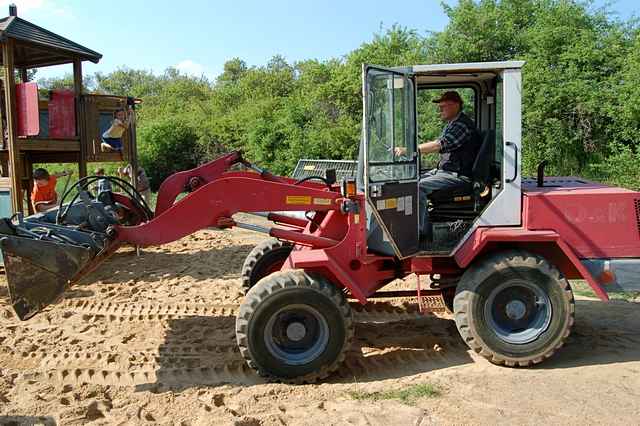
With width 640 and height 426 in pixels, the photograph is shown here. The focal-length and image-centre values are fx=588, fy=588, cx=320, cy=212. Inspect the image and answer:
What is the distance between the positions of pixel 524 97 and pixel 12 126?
38.9 feet

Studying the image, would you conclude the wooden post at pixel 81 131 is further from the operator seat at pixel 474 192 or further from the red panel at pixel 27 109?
the operator seat at pixel 474 192

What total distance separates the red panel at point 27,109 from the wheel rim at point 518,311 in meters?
7.44

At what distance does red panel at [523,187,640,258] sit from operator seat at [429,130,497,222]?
18.7 inches

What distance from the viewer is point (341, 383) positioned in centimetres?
464

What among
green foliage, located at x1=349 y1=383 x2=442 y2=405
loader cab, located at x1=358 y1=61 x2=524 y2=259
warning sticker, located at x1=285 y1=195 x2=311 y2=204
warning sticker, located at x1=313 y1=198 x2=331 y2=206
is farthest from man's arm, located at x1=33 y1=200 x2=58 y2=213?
green foliage, located at x1=349 y1=383 x2=442 y2=405

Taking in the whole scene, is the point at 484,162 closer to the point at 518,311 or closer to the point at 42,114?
the point at 518,311

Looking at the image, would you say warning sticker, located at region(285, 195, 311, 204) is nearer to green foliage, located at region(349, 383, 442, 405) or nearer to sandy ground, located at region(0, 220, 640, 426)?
sandy ground, located at region(0, 220, 640, 426)

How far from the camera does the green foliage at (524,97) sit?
1420 cm

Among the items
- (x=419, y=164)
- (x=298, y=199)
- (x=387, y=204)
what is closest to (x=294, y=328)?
(x=298, y=199)

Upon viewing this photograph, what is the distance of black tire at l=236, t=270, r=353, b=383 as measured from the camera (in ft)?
15.0

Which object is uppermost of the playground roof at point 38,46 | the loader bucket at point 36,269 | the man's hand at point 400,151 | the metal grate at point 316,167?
the playground roof at point 38,46

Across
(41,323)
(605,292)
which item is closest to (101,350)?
(41,323)

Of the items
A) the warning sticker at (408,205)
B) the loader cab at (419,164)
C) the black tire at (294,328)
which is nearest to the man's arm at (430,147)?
the loader cab at (419,164)

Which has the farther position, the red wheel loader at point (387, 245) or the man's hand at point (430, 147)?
the man's hand at point (430, 147)
